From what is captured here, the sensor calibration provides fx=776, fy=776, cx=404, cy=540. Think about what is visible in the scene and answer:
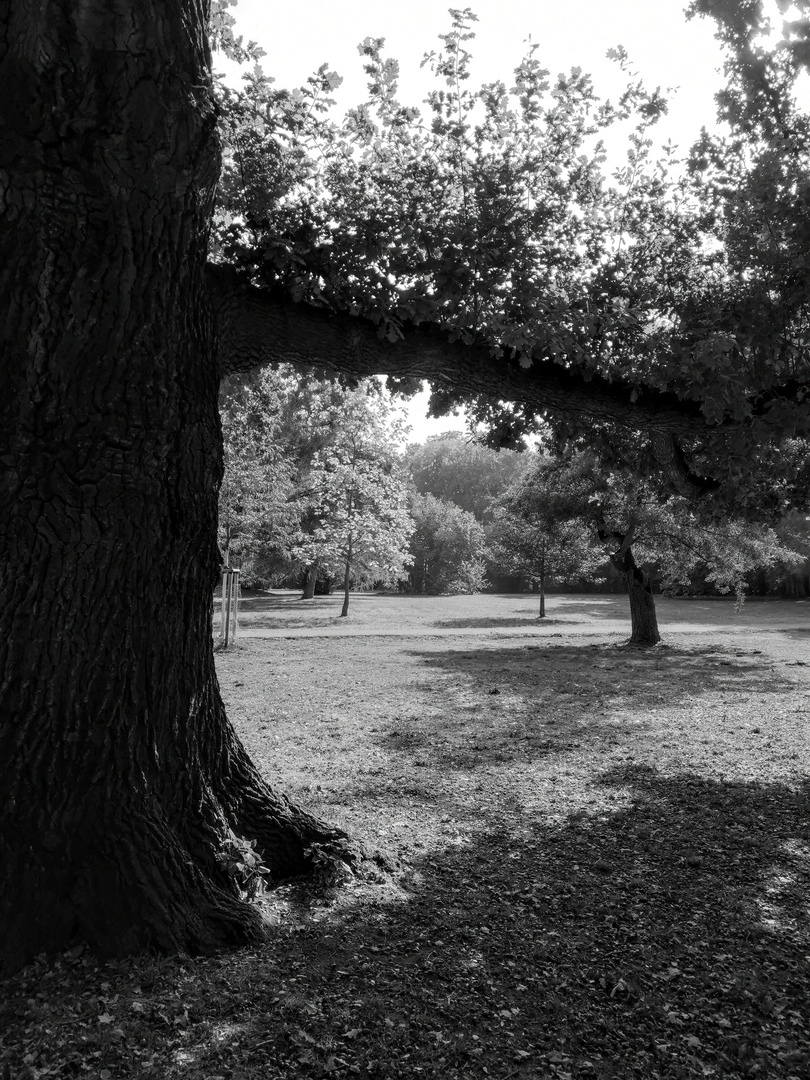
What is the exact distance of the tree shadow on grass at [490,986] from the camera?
3008 mm

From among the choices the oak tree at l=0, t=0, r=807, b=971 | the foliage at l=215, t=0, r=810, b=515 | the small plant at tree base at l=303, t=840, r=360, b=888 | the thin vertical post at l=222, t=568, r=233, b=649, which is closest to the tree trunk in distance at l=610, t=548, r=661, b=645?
the thin vertical post at l=222, t=568, r=233, b=649

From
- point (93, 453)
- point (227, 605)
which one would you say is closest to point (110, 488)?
point (93, 453)

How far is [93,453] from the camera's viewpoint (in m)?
3.57

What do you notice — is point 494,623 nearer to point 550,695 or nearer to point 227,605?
point 227,605

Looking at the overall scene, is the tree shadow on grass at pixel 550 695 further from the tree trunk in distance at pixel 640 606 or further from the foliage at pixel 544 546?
the foliage at pixel 544 546

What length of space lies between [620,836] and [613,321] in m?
3.75

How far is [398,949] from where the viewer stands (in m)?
3.85

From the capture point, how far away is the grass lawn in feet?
9.99

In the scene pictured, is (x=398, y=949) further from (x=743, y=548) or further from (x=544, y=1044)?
(x=743, y=548)

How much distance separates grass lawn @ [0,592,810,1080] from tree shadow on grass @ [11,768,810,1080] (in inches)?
0.5

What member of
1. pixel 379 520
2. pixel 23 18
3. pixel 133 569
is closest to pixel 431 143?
pixel 23 18

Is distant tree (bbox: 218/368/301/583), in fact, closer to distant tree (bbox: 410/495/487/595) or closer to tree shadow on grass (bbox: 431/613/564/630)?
tree shadow on grass (bbox: 431/613/564/630)

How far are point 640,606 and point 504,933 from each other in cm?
1833

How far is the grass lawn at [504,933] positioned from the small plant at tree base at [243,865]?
0.16 meters
